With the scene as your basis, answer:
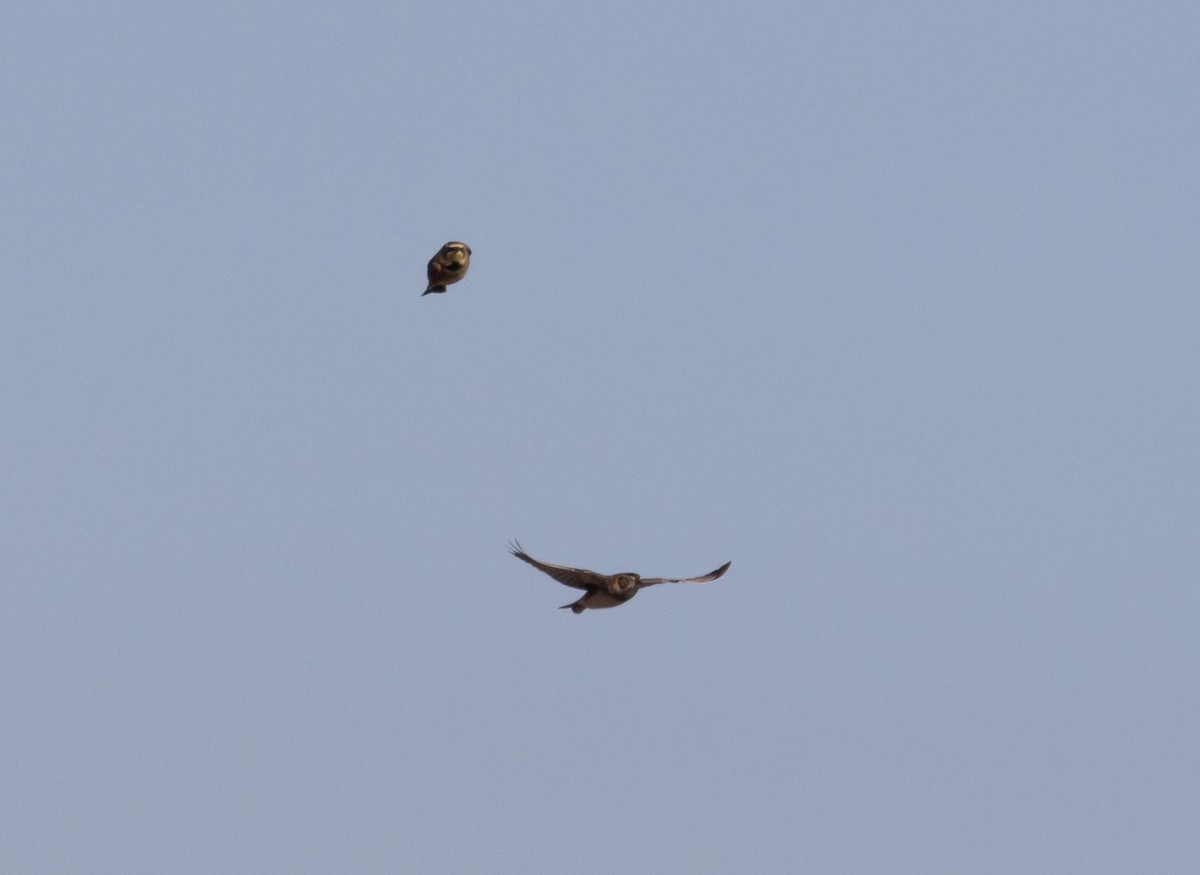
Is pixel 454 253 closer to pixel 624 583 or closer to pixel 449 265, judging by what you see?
pixel 449 265

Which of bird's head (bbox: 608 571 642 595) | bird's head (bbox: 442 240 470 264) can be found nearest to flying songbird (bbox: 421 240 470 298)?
bird's head (bbox: 442 240 470 264)

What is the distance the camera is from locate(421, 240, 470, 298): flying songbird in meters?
55.4

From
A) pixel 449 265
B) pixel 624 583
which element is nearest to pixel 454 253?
pixel 449 265

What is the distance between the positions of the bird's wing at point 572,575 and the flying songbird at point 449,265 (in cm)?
618

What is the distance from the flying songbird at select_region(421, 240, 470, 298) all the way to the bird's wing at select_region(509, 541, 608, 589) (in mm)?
6176

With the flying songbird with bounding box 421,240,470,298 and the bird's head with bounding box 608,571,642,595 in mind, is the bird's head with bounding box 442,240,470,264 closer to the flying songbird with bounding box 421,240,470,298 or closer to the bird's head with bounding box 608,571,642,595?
the flying songbird with bounding box 421,240,470,298

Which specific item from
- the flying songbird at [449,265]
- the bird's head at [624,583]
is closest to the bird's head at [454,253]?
the flying songbird at [449,265]

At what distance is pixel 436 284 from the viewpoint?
183ft

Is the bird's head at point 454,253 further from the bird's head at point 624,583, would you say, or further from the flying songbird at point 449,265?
the bird's head at point 624,583

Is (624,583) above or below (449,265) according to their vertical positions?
below

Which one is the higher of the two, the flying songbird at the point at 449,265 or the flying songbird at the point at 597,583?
the flying songbird at the point at 449,265

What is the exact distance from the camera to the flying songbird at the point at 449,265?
55.4 meters

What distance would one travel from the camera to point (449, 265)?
55.5 m

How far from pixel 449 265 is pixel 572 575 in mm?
7050
